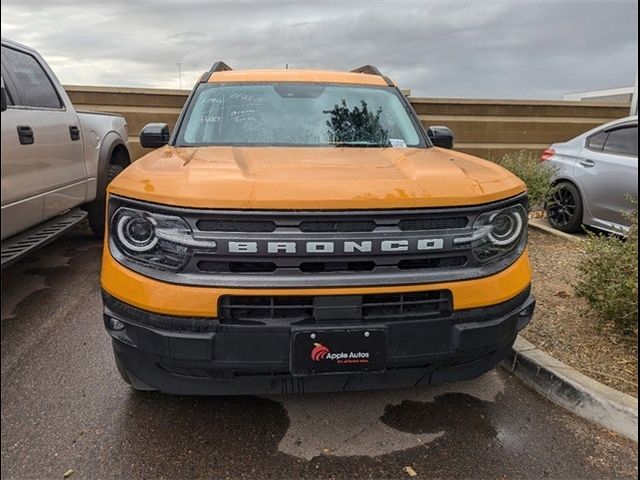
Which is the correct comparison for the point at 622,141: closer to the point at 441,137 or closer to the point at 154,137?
the point at 441,137

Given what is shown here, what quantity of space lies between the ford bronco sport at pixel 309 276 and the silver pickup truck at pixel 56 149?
49 cm

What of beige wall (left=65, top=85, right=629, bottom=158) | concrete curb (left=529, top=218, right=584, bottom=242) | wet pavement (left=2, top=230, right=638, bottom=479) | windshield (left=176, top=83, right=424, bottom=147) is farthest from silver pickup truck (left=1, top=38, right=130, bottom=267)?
concrete curb (left=529, top=218, right=584, bottom=242)

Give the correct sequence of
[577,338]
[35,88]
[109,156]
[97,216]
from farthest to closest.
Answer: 1. [109,156]
2. [97,216]
3. [35,88]
4. [577,338]

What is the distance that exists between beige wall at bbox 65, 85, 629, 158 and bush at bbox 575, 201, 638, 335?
747cm

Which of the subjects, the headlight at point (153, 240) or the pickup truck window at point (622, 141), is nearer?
the headlight at point (153, 240)

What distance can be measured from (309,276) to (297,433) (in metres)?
0.96

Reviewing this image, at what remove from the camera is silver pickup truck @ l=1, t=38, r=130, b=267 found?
227 centimetres

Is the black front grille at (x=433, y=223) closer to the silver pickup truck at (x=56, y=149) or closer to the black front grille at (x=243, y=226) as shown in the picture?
the black front grille at (x=243, y=226)

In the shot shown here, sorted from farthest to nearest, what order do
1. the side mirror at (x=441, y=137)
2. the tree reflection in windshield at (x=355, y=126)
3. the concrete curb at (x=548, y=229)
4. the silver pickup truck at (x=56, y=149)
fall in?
the concrete curb at (x=548, y=229) → the side mirror at (x=441, y=137) → the tree reflection in windshield at (x=355, y=126) → the silver pickup truck at (x=56, y=149)

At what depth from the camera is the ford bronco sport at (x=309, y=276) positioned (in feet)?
6.50

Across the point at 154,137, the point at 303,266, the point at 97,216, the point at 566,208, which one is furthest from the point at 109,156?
the point at 566,208

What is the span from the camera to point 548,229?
632 centimetres

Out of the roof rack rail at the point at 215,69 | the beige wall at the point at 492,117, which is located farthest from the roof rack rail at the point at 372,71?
→ the beige wall at the point at 492,117

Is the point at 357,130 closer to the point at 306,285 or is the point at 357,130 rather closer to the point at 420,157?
the point at 420,157
